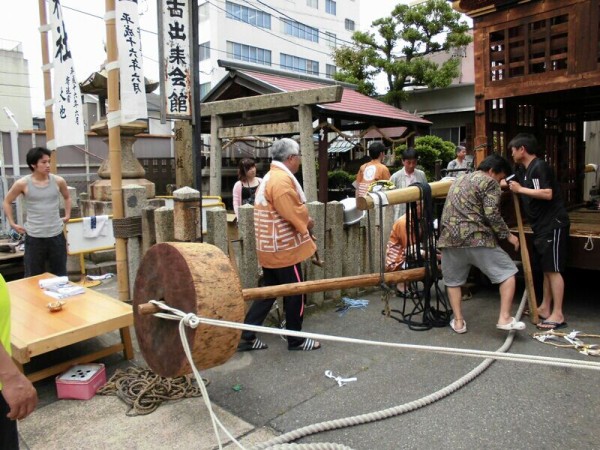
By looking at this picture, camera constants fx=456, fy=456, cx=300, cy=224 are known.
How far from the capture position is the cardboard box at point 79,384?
348 cm

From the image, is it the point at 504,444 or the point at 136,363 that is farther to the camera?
the point at 136,363

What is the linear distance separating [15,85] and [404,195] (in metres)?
27.3

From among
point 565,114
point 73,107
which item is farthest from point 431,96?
point 73,107

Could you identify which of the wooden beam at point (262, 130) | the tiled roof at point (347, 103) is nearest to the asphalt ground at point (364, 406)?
the wooden beam at point (262, 130)

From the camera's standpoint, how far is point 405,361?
13.0 ft

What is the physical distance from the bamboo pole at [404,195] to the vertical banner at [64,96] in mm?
5261

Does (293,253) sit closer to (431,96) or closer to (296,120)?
(296,120)

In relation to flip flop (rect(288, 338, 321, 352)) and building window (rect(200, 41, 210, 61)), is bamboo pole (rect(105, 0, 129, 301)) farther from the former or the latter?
building window (rect(200, 41, 210, 61))

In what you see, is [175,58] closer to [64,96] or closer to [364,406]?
[64,96]

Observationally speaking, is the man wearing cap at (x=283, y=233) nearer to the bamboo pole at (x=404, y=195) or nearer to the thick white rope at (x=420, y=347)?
the bamboo pole at (x=404, y=195)

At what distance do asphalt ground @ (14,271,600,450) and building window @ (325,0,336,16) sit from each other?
1590 inches

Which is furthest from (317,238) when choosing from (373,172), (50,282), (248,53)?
(248,53)

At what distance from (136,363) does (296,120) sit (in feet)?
18.1

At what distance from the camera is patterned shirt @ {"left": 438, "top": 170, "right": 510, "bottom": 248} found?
430cm
